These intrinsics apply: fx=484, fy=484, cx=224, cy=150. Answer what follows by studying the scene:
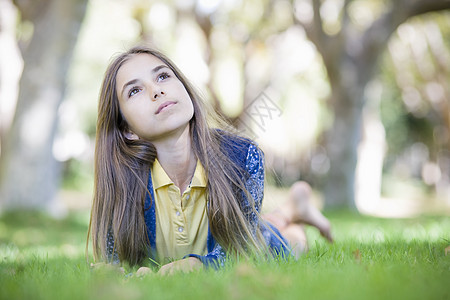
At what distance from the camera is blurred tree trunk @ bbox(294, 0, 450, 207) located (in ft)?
29.0

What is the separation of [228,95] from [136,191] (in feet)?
49.0

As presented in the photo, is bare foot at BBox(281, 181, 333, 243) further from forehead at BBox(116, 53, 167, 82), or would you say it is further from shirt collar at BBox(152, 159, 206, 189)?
forehead at BBox(116, 53, 167, 82)

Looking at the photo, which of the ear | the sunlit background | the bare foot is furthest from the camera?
the sunlit background

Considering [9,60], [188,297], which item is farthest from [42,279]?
[9,60]

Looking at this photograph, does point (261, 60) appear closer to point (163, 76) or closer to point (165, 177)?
point (163, 76)

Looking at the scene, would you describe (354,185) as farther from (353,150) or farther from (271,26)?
(271,26)

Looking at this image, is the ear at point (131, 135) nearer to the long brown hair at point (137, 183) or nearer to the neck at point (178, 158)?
the long brown hair at point (137, 183)

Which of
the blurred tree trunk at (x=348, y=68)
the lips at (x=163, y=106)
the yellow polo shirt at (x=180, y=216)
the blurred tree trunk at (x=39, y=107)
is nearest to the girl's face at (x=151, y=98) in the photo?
the lips at (x=163, y=106)

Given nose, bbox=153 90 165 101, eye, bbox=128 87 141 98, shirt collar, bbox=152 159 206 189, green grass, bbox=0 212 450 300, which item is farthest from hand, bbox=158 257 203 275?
eye, bbox=128 87 141 98

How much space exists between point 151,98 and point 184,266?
0.93 metres

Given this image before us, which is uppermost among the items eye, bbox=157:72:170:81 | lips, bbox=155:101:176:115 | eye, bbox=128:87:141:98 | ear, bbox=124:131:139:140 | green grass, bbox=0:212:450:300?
eye, bbox=157:72:170:81

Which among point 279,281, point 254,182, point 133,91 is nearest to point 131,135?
point 133,91

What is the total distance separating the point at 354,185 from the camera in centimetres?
981

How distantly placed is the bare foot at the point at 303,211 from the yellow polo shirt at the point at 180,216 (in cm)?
130
